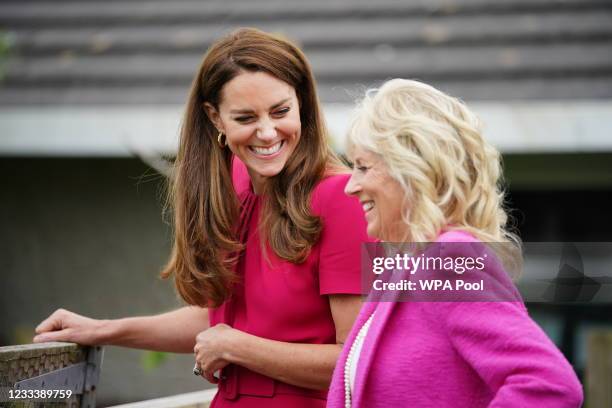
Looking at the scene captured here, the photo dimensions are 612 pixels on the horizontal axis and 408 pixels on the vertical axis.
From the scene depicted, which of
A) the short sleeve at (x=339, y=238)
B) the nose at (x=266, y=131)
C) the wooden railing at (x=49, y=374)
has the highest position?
the nose at (x=266, y=131)

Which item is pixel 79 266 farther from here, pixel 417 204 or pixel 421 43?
pixel 417 204

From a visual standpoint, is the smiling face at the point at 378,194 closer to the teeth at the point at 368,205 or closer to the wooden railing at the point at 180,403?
the teeth at the point at 368,205

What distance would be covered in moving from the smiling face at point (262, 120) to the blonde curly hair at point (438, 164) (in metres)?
0.57

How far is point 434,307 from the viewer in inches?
68.8

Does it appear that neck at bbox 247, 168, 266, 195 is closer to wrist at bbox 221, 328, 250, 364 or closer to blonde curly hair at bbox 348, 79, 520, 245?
wrist at bbox 221, 328, 250, 364

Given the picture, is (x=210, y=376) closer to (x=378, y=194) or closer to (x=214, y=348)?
(x=214, y=348)

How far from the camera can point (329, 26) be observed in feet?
17.9

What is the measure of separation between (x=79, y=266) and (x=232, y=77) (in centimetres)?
321

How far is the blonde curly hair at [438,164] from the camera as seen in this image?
1.79 meters

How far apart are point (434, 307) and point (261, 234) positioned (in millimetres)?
782

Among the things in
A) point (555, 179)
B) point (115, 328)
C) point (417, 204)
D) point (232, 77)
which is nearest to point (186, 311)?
point (115, 328)

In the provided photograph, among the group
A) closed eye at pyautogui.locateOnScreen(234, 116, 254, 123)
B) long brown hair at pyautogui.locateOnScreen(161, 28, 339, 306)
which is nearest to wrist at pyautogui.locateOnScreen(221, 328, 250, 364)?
long brown hair at pyautogui.locateOnScreen(161, 28, 339, 306)

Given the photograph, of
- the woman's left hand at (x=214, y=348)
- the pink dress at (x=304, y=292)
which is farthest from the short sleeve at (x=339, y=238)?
the woman's left hand at (x=214, y=348)

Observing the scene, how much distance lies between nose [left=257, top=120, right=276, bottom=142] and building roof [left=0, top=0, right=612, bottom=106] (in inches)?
110
